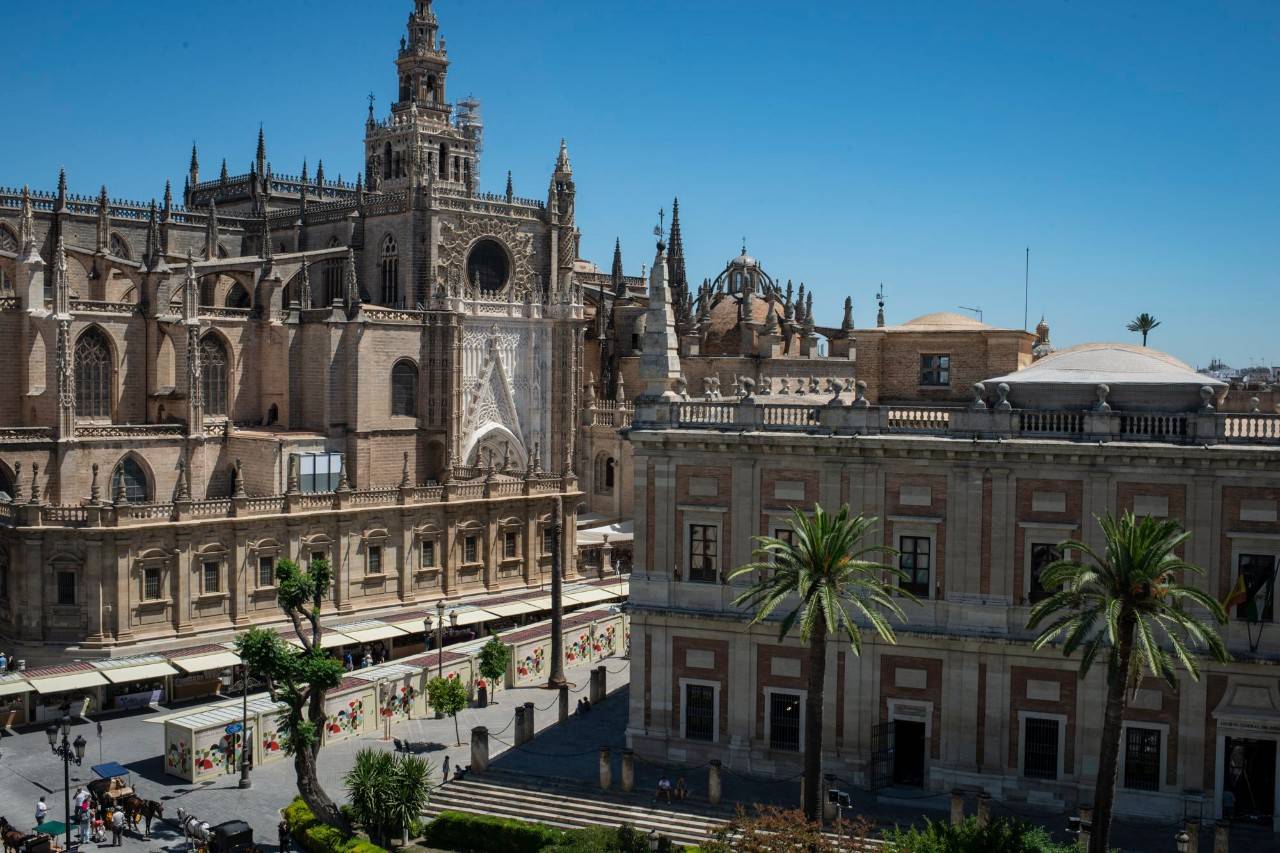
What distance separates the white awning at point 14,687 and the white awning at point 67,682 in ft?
0.70

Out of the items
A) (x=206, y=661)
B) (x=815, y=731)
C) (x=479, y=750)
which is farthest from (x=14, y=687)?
(x=815, y=731)

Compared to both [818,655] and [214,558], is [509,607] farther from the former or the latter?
[818,655]

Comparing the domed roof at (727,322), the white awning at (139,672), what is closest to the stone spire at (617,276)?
the domed roof at (727,322)

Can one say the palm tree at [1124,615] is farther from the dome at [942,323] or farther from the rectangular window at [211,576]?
the rectangular window at [211,576]

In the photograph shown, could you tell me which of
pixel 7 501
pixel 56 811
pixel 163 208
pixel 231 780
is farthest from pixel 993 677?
pixel 163 208

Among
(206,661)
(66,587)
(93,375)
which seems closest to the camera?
(206,661)

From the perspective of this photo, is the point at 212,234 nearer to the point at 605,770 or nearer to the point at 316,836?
the point at 316,836

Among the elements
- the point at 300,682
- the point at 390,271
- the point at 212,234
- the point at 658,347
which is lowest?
the point at 300,682

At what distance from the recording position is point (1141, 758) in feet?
91.0

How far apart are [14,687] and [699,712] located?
66.2ft

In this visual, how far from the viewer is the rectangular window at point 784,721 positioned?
99.1 feet

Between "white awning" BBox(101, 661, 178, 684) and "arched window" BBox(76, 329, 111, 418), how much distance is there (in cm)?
1755

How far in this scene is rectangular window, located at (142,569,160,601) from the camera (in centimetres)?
4338

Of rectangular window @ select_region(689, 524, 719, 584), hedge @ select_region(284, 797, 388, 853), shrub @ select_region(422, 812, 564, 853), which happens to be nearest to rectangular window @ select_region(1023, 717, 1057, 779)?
rectangular window @ select_region(689, 524, 719, 584)
